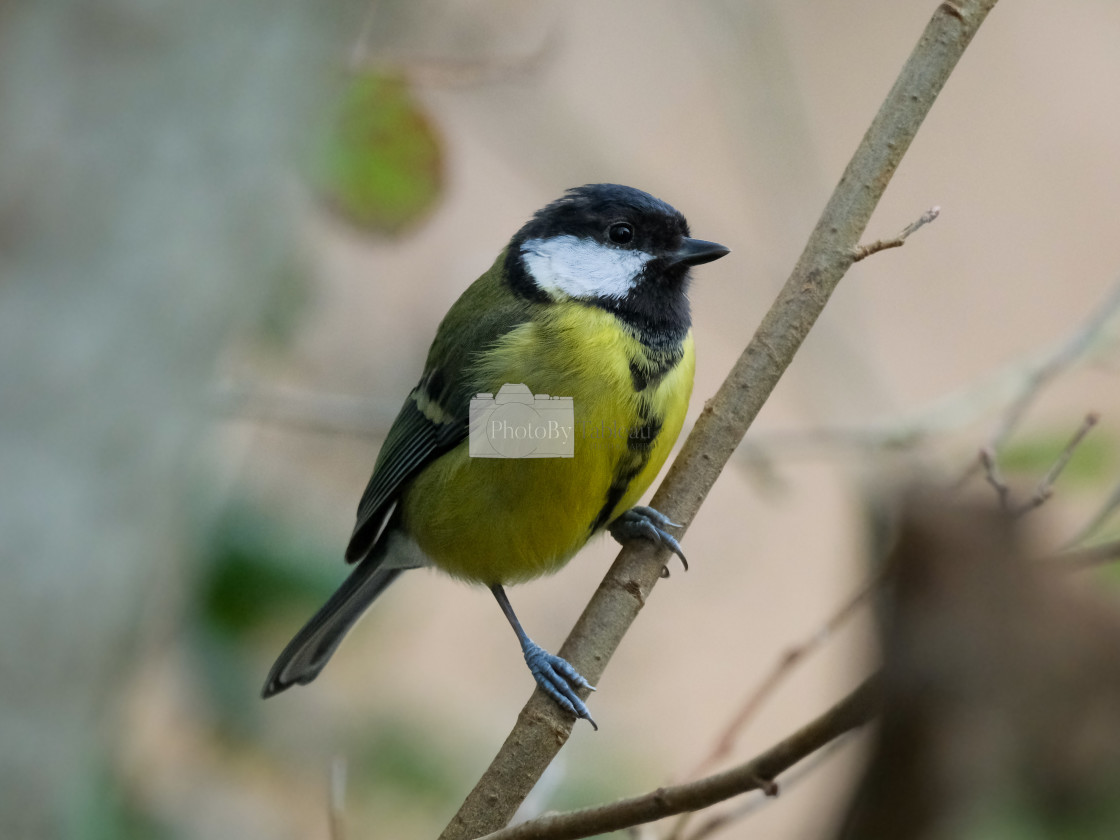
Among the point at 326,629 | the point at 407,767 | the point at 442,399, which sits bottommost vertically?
the point at 407,767

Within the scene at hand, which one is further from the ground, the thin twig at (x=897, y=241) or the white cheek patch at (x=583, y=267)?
the thin twig at (x=897, y=241)

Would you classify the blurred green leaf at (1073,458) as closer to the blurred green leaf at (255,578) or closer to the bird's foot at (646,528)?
the bird's foot at (646,528)

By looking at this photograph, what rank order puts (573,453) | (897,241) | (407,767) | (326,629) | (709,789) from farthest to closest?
(407,767)
(326,629)
(573,453)
(897,241)
(709,789)

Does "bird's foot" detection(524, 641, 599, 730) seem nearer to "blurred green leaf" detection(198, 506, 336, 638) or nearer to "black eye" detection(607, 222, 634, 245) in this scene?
"black eye" detection(607, 222, 634, 245)

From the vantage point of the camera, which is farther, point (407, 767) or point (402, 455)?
point (407, 767)

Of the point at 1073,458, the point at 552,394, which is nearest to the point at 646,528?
the point at 552,394

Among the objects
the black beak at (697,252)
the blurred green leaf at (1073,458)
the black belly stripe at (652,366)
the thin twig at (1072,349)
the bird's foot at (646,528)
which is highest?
the thin twig at (1072,349)

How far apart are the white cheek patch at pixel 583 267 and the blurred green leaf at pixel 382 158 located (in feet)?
0.88

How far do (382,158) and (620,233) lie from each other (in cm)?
48

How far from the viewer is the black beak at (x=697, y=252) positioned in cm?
161

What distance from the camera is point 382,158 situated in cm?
189
